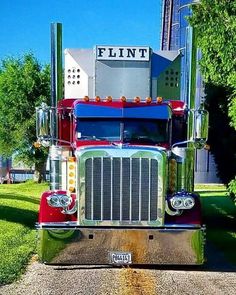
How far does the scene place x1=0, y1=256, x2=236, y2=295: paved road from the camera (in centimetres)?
884

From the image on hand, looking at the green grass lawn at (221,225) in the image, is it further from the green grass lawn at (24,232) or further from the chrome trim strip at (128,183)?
the chrome trim strip at (128,183)

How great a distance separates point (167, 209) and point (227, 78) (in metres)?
3.68

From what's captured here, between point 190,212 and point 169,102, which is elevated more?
point 169,102

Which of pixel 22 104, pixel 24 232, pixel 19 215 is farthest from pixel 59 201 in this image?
pixel 22 104

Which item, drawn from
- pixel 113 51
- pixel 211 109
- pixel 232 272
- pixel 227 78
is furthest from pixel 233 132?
pixel 232 272

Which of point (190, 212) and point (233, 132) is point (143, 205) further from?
point (233, 132)

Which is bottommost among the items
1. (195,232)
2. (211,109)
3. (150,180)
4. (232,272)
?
(232,272)

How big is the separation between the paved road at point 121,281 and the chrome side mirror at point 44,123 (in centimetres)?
210

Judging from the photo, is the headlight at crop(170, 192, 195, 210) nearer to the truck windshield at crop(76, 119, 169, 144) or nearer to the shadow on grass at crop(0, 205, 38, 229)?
the truck windshield at crop(76, 119, 169, 144)

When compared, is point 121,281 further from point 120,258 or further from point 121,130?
point 121,130

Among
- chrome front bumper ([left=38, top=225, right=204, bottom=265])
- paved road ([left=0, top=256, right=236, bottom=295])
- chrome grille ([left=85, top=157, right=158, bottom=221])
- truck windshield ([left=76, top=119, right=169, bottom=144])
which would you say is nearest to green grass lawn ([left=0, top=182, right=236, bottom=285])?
paved road ([left=0, top=256, right=236, bottom=295])

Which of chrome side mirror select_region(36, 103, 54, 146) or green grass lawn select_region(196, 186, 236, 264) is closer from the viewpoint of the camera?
chrome side mirror select_region(36, 103, 54, 146)

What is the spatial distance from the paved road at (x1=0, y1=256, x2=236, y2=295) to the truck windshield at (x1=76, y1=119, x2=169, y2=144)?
2235 millimetres

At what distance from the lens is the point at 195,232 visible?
1016 centimetres
